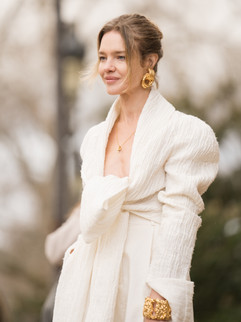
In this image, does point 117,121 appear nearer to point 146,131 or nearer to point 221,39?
point 146,131

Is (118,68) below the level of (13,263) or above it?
above

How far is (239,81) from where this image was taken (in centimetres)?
1098

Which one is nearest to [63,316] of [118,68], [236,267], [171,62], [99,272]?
[99,272]

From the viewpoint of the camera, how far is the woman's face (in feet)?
9.39

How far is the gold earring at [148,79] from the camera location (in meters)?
2.95

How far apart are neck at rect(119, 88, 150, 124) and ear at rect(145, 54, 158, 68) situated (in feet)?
0.40

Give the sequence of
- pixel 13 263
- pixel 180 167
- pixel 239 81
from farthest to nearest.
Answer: pixel 13 263 → pixel 239 81 → pixel 180 167

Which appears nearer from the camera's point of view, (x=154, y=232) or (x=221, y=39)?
(x=154, y=232)

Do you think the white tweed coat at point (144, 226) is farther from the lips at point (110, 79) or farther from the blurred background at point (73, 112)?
the blurred background at point (73, 112)

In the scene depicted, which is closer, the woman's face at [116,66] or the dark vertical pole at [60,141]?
the woman's face at [116,66]

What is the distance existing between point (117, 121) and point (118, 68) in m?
0.34

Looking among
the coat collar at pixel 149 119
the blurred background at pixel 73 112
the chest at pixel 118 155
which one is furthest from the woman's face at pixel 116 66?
the blurred background at pixel 73 112

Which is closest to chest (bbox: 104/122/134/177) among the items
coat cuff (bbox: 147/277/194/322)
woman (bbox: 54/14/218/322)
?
woman (bbox: 54/14/218/322)

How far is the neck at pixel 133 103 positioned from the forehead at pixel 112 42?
0.24 m
